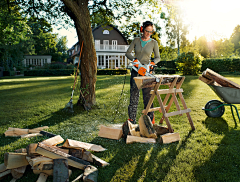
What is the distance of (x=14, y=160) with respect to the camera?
2.50 meters

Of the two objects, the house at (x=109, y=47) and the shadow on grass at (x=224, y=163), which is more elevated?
the house at (x=109, y=47)

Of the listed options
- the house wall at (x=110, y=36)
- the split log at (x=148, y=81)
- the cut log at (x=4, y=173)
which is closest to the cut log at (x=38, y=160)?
the cut log at (x=4, y=173)

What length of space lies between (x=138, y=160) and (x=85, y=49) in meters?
A: 4.03

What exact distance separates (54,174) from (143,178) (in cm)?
109

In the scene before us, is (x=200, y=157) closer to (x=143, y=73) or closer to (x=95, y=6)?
(x=143, y=73)

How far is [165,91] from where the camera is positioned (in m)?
3.79

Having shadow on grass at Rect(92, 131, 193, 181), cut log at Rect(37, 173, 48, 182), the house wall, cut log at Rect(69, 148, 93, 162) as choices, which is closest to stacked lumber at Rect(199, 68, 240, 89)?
shadow on grass at Rect(92, 131, 193, 181)

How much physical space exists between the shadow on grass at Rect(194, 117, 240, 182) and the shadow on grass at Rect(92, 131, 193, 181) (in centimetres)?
44

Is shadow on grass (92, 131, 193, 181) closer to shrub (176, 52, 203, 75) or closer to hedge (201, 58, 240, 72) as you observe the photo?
shrub (176, 52, 203, 75)

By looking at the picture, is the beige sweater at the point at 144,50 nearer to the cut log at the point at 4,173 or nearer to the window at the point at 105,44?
the cut log at the point at 4,173

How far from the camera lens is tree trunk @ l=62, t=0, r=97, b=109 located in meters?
5.75

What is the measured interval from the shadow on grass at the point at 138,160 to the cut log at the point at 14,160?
1010 mm

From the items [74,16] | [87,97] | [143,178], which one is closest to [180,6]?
[74,16]

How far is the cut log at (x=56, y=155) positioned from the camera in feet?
8.28
